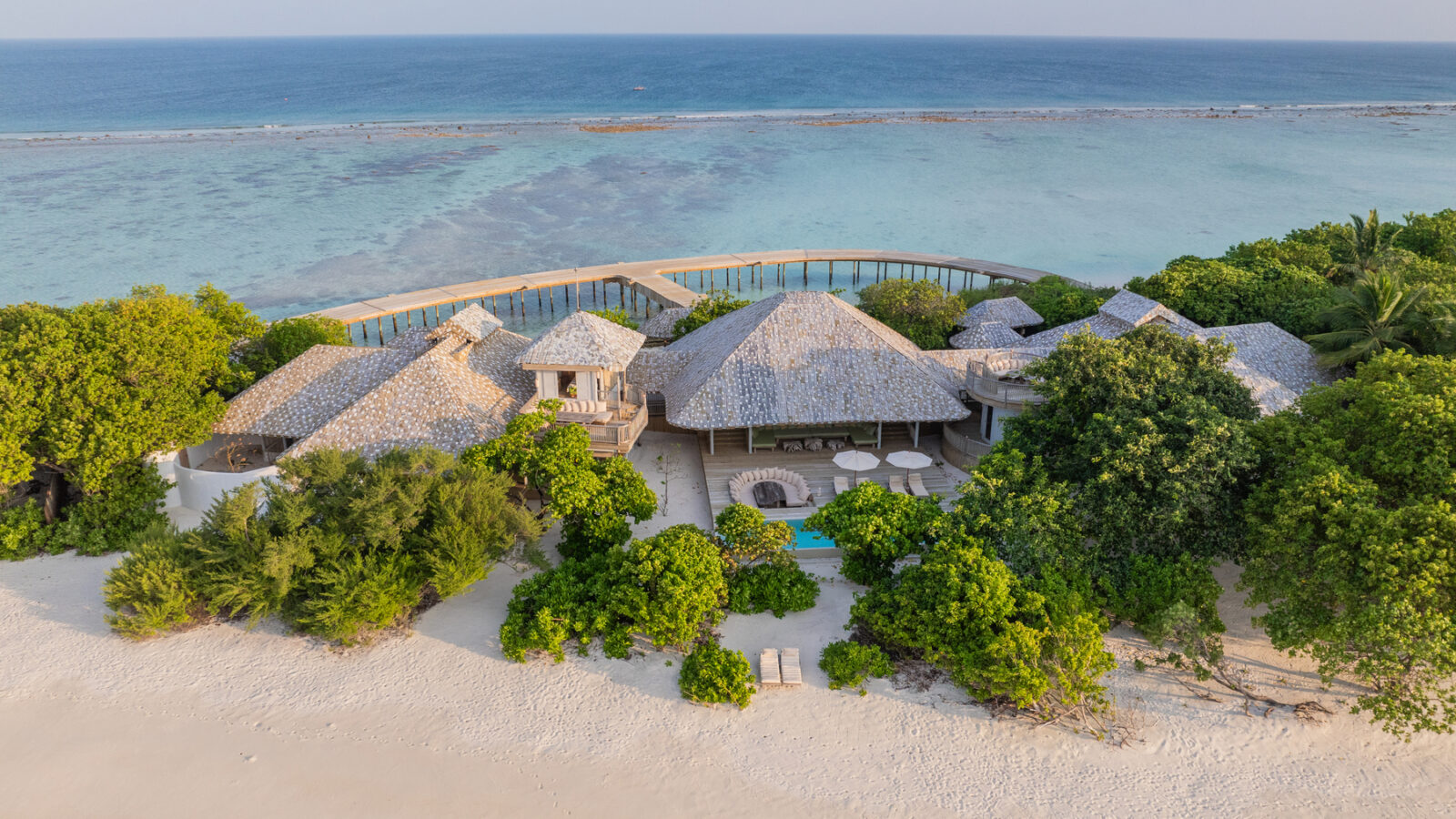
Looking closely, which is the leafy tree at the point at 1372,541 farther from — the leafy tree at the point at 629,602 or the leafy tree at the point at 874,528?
the leafy tree at the point at 629,602

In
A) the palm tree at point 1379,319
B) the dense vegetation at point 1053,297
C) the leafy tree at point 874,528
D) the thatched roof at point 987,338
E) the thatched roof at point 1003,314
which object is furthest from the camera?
the dense vegetation at point 1053,297

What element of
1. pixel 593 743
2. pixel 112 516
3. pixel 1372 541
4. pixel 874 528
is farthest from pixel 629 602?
pixel 112 516

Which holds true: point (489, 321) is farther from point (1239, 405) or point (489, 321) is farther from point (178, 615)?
point (1239, 405)

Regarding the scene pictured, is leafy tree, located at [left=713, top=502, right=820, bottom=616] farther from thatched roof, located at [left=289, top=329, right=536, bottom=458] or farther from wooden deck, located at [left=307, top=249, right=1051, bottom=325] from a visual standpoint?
wooden deck, located at [left=307, top=249, right=1051, bottom=325]

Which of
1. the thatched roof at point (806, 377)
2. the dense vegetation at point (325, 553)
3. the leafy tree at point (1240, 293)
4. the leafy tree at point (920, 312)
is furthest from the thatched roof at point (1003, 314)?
the dense vegetation at point (325, 553)

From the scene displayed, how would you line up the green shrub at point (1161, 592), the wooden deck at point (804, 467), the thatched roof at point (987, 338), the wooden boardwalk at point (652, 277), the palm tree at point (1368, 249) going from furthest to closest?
the wooden boardwalk at point (652, 277)
the palm tree at point (1368, 249)
the thatched roof at point (987, 338)
the wooden deck at point (804, 467)
the green shrub at point (1161, 592)

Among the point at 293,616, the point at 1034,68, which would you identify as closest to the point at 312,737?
the point at 293,616
